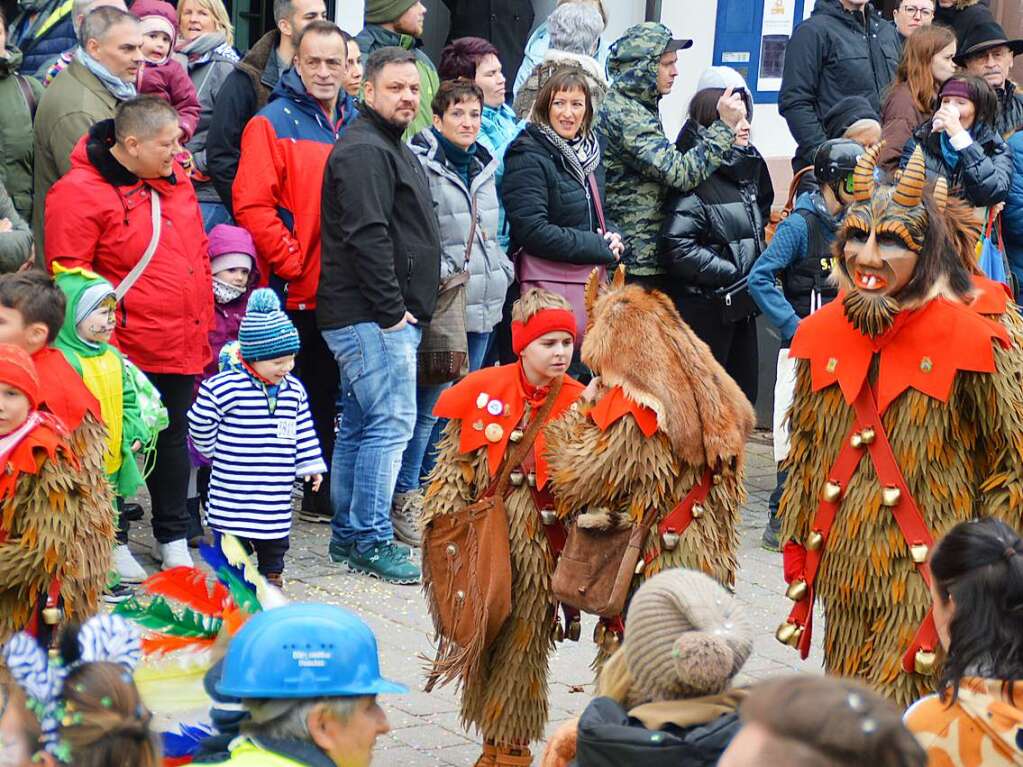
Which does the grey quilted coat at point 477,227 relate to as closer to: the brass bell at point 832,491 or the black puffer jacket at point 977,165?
the black puffer jacket at point 977,165

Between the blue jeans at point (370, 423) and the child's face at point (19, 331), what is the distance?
2.02m

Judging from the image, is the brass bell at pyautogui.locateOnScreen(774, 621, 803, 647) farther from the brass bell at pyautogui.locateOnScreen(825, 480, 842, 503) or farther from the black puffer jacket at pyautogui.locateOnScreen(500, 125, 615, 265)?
the black puffer jacket at pyautogui.locateOnScreen(500, 125, 615, 265)

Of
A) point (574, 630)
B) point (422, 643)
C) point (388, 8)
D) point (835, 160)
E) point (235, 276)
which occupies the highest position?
point (388, 8)

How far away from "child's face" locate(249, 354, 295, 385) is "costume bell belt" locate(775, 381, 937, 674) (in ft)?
8.32

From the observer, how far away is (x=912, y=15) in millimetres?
11008

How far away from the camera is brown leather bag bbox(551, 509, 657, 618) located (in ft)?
17.1

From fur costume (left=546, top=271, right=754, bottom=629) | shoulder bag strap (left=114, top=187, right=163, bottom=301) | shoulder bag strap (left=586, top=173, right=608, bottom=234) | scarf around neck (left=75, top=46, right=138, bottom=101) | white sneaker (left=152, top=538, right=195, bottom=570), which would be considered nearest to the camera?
fur costume (left=546, top=271, right=754, bottom=629)

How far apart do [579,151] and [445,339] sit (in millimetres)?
1255

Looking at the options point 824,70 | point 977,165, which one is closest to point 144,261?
point 977,165

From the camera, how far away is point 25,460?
5.11 metres

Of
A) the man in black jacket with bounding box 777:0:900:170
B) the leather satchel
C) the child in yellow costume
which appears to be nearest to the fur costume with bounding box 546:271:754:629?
the child in yellow costume

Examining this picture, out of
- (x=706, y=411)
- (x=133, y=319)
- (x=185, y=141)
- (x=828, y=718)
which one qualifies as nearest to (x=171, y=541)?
(x=133, y=319)

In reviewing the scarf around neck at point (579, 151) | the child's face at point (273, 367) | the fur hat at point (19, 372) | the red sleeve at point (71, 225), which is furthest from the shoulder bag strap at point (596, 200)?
the fur hat at point (19, 372)

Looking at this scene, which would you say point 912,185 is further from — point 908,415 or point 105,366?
point 105,366
